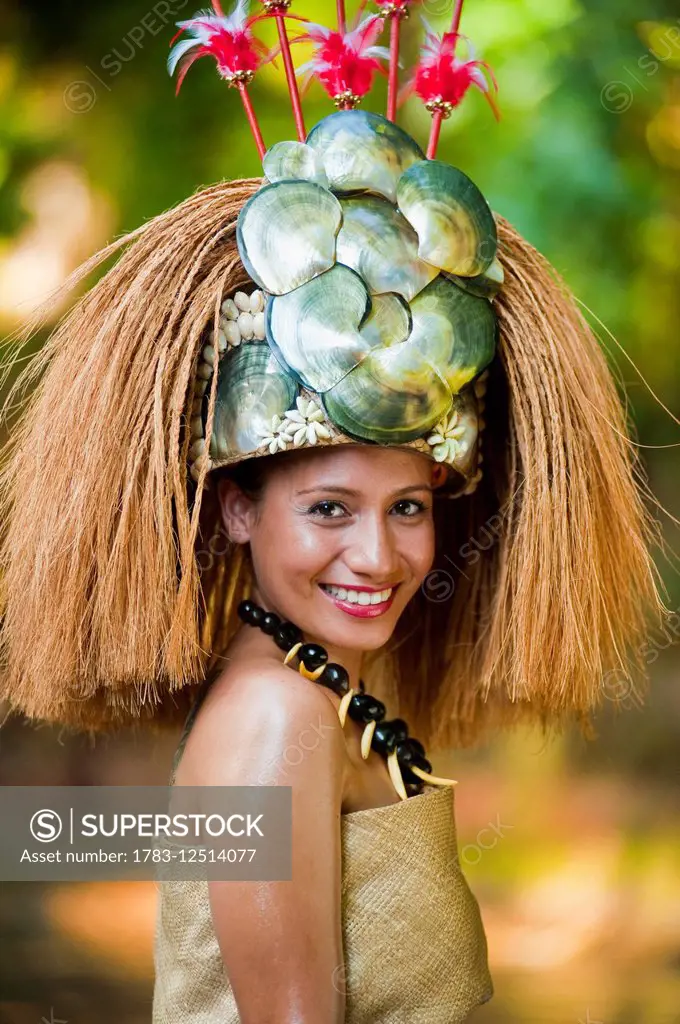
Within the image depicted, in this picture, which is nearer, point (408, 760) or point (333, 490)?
point (333, 490)

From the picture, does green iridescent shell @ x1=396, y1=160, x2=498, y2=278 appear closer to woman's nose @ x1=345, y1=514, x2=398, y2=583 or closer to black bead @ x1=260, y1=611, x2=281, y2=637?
woman's nose @ x1=345, y1=514, x2=398, y2=583

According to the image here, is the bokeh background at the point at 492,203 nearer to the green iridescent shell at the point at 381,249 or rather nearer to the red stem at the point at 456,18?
the red stem at the point at 456,18

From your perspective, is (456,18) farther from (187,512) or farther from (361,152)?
(187,512)

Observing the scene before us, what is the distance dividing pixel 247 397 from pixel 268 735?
0.33m

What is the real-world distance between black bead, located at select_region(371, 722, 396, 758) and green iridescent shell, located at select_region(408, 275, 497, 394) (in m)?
0.39

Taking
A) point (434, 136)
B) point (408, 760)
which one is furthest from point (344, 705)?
point (434, 136)

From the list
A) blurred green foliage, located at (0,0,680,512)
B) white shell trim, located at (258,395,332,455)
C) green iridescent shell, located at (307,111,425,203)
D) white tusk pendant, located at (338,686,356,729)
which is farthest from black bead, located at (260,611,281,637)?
blurred green foliage, located at (0,0,680,512)

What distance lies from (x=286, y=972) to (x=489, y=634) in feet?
1.65

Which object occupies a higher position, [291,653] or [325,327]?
[325,327]

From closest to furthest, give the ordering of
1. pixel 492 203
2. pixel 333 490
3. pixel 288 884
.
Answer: pixel 288 884
pixel 333 490
pixel 492 203

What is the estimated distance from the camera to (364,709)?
130 cm

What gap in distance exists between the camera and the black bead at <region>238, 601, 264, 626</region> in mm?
1290

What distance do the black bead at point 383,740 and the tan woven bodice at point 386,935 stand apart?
0.26 ft

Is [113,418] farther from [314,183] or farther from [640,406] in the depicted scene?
[640,406]
